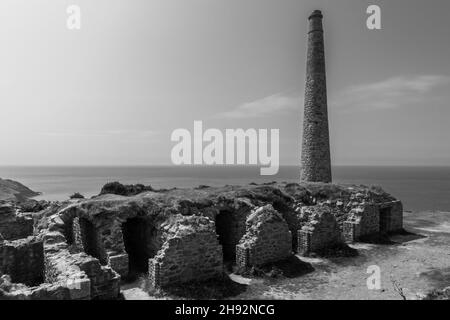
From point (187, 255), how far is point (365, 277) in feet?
25.7

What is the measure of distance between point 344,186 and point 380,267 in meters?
9.10

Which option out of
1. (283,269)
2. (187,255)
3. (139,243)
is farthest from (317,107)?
(187,255)

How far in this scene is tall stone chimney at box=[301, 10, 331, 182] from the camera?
90.7ft

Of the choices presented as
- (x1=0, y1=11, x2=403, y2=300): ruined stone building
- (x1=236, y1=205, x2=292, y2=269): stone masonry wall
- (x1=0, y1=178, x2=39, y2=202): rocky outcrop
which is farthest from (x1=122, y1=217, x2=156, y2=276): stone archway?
(x1=0, y1=178, x2=39, y2=202): rocky outcrop

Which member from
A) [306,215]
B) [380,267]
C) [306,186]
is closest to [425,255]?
[380,267]

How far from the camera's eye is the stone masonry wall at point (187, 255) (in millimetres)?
12328

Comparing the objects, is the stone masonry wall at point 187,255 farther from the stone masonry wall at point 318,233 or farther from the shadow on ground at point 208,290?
the stone masonry wall at point 318,233

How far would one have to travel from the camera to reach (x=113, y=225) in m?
13.9

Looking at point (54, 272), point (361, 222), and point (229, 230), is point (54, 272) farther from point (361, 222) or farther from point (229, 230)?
point (361, 222)

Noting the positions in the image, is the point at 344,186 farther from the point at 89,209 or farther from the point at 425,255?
the point at 89,209

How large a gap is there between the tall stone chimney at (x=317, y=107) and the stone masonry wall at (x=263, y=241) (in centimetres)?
1329

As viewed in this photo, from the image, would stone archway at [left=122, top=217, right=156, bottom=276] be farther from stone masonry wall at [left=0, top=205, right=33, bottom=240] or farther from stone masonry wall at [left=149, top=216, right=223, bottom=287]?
stone masonry wall at [left=0, top=205, right=33, bottom=240]

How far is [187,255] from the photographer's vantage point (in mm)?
12727

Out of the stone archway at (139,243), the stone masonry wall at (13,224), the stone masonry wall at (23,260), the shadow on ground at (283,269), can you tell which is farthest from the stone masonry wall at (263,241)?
the stone masonry wall at (13,224)
